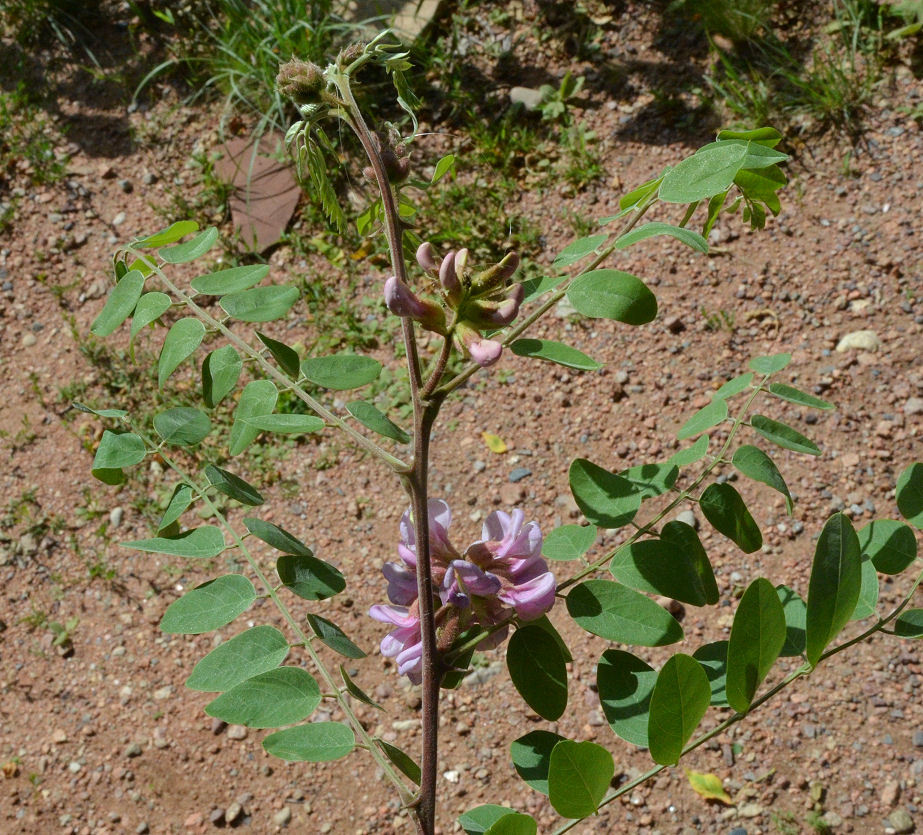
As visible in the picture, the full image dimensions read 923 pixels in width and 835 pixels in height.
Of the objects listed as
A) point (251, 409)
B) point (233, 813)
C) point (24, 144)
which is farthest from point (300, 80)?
point (24, 144)

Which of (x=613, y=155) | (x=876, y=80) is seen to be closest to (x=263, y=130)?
(x=613, y=155)

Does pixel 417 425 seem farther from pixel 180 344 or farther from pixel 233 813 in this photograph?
pixel 233 813

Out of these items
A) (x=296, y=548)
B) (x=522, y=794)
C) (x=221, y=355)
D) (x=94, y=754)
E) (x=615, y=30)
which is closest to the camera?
(x=296, y=548)

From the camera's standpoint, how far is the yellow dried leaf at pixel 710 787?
2.07 m

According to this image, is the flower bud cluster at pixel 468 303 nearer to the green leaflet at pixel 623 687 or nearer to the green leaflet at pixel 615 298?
the green leaflet at pixel 615 298

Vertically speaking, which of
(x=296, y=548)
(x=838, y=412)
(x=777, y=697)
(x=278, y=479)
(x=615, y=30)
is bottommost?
(x=777, y=697)

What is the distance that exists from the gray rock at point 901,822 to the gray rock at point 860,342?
117cm

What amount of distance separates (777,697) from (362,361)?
4.68 ft

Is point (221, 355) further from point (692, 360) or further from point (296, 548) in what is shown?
point (692, 360)

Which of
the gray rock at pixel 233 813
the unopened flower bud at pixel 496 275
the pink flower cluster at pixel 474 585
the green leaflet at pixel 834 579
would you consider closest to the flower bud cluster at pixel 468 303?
the unopened flower bud at pixel 496 275

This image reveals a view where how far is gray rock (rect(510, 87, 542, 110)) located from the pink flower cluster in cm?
242

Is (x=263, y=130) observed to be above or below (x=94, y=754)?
above

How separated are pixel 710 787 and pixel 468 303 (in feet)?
5.10

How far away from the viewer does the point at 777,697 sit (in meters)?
2.20
